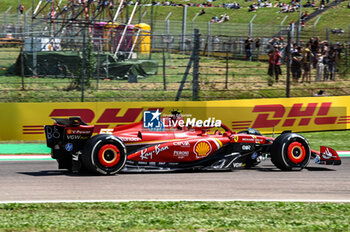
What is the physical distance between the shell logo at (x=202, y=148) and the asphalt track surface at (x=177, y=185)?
0.36 m

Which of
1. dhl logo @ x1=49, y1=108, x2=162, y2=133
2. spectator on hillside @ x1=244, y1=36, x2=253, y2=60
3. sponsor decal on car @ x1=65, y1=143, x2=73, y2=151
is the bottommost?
dhl logo @ x1=49, y1=108, x2=162, y2=133

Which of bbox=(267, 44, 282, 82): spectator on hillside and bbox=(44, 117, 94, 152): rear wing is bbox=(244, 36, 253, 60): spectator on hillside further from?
bbox=(44, 117, 94, 152): rear wing

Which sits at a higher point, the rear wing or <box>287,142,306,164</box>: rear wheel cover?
the rear wing

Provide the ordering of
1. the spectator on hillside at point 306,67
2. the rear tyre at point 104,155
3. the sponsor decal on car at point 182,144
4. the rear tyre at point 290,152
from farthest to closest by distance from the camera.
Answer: the spectator on hillside at point 306,67 → the rear tyre at point 290,152 → the sponsor decal on car at point 182,144 → the rear tyre at point 104,155

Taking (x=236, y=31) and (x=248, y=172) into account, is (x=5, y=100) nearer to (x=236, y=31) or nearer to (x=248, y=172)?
(x=248, y=172)

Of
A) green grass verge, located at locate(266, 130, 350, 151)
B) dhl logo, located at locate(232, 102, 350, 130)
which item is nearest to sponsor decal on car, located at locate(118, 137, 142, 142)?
green grass verge, located at locate(266, 130, 350, 151)

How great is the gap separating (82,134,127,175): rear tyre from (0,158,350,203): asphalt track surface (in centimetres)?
17

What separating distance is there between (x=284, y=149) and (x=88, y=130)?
Answer: 3.57m

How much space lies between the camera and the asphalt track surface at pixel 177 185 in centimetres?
829

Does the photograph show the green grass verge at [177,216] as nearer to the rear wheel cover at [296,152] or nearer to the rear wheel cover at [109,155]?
the rear wheel cover at [109,155]

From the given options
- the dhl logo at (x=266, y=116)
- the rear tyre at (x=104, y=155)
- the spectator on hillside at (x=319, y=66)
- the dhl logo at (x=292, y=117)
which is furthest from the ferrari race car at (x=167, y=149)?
the spectator on hillside at (x=319, y=66)

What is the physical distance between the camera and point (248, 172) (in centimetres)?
1084

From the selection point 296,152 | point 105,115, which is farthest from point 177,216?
point 105,115

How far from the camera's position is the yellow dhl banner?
1561 centimetres
